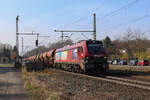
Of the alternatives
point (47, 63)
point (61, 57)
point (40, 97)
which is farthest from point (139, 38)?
point (40, 97)

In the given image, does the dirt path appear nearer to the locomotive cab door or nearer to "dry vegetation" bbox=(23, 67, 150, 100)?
"dry vegetation" bbox=(23, 67, 150, 100)

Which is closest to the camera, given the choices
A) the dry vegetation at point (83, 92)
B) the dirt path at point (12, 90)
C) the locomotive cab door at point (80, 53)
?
the dry vegetation at point (83, 92)

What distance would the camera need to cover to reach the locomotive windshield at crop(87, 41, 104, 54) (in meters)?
20.3

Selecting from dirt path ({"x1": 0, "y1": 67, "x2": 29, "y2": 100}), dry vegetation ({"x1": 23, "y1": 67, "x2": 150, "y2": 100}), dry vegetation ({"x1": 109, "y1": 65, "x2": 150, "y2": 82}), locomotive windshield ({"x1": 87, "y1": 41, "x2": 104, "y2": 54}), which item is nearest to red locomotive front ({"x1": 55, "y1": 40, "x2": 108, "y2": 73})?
locomotive windshield ({"x1": 87, "y1": 41, "x2": 104, "y2": 54})

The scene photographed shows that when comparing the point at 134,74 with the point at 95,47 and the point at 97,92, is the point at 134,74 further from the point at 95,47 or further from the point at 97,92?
the point at 97,92

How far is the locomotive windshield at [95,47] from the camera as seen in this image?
20.3 m

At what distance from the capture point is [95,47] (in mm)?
20734

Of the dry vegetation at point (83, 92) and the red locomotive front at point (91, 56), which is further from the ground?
the red locomotive front at point (91, 56)

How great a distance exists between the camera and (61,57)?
29.6 metres

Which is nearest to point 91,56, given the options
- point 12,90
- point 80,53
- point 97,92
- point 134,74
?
point 80,53

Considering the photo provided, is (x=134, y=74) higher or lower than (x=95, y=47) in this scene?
lower

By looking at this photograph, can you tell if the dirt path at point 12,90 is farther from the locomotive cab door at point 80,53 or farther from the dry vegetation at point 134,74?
the dry vegetation at point 134,74

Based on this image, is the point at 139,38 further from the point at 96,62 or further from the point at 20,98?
the point at 20,98

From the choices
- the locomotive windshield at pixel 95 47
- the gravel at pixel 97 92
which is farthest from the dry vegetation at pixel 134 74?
the gravel at pixel 97 92
